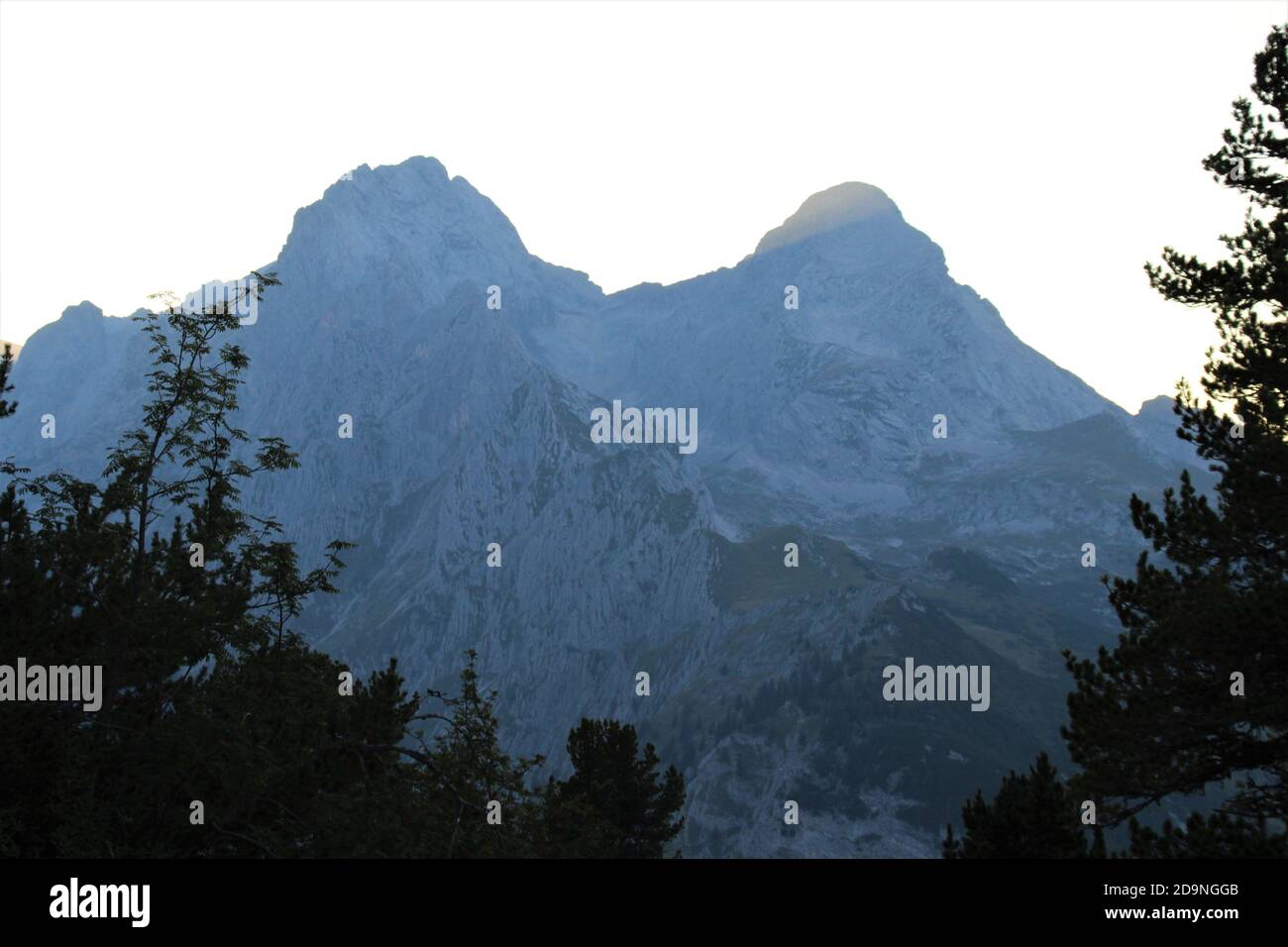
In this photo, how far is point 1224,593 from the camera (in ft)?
80.0

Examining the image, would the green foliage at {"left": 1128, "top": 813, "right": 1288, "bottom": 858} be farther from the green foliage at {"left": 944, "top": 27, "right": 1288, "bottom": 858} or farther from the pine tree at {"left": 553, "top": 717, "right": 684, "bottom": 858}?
the pine tree at {"left": 553, "top": 717, "right": 684, "bottom": 858}

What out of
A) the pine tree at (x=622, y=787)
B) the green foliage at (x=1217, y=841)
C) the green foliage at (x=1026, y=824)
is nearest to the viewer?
the green foliage at (x=1217, y=841)

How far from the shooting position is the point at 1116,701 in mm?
25797

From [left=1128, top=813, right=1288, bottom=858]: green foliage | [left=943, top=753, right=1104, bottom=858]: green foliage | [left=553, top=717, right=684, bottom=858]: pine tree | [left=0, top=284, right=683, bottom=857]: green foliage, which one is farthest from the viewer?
[left=553, top=717, right=684, bottom=858]: pine tree

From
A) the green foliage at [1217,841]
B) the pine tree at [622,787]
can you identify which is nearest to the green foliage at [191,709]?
the green foliage at [1217,841]

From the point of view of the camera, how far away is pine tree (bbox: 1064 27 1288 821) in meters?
24.2

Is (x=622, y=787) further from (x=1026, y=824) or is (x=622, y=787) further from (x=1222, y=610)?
(x=1222, y=610)

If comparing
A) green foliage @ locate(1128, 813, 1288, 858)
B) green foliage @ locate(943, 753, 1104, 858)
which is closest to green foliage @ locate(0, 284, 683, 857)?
green foliage @ locate(943, 753, 1104, 858)

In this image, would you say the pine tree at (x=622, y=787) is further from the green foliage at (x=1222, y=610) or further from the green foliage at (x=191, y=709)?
the green foliage at (x=1222, y=610)

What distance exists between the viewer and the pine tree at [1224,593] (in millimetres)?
24234
